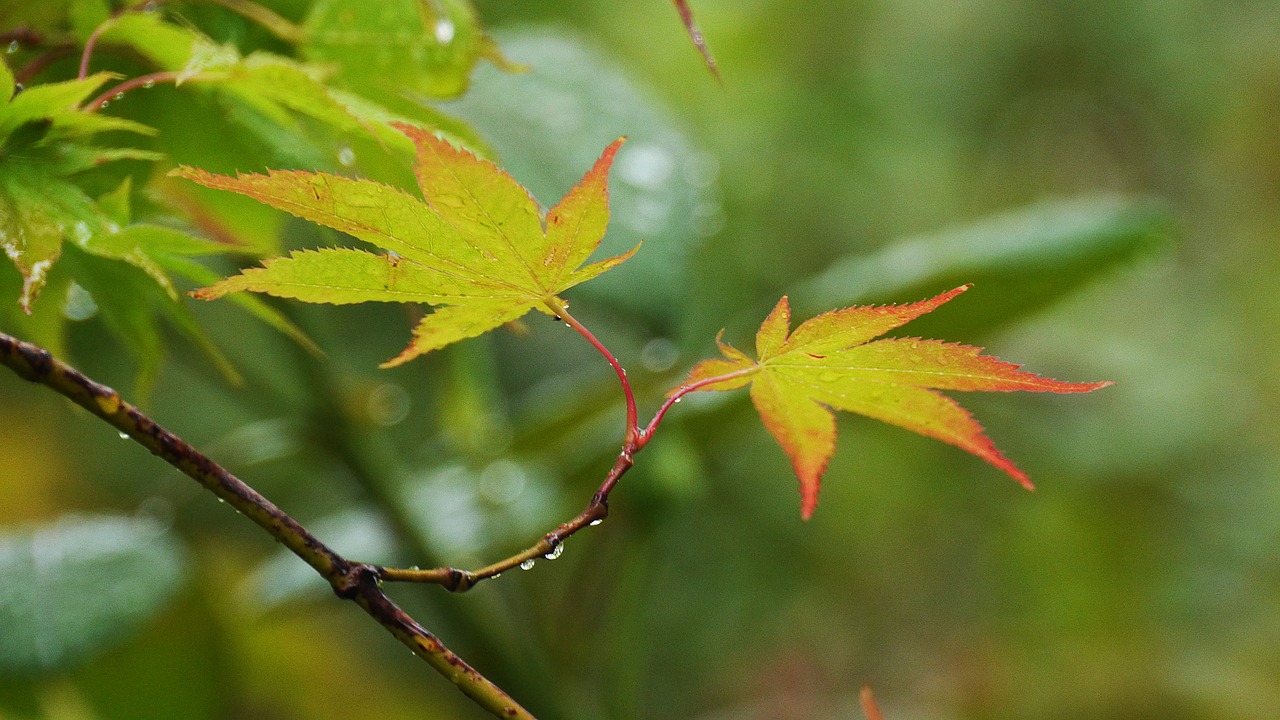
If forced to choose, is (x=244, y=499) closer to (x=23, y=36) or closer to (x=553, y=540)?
(x=553, y=540)

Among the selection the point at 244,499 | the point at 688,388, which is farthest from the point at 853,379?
the point at 244,499

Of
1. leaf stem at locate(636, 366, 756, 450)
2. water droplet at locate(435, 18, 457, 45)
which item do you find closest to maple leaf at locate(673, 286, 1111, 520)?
leaf stem at locate(636, 366, 756, 450)

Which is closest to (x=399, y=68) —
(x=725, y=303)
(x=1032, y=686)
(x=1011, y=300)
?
(x=1011, y=300)

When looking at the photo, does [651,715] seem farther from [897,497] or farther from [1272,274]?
[1272,274]

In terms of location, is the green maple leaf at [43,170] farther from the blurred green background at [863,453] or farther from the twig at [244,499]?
the blurred green background at [863,453]

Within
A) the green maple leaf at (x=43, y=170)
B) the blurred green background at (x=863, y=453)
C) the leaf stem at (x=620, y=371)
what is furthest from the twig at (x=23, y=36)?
the blurred green background at (x=863, y=453)

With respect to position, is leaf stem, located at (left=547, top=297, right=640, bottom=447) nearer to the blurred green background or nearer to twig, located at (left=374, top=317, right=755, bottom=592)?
twig, located at (left=374, top=317, right=755, bottom=592)
